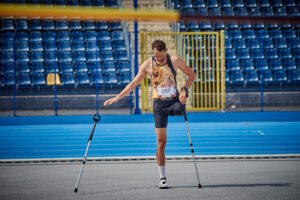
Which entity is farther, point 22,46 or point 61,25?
point 61,25

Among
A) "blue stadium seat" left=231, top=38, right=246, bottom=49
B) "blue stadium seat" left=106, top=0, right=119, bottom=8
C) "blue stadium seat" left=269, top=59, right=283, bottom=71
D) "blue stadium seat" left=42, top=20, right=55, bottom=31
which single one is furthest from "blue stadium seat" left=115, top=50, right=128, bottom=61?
"blue stadium seat" left=269, top=59, right=283, bottom=71

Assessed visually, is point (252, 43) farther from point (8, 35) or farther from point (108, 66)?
point (8, 35)

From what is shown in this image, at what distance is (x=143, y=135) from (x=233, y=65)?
287 inches

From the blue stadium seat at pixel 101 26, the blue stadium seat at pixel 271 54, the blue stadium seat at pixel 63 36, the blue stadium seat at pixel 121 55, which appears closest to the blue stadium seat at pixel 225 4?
the blue stadium seat at pixel 271 54

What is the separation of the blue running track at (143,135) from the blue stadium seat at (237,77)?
113 inches

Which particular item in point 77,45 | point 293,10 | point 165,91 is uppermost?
point 293,10

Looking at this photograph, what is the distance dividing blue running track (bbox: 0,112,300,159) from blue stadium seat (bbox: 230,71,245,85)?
2879 millimetres

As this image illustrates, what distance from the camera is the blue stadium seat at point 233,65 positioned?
15.6 m

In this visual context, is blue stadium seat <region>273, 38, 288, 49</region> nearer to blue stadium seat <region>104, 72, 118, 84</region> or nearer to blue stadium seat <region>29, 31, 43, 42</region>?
blue stadium seat <region>104, 72, 118, 84</region>

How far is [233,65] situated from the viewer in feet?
51.5

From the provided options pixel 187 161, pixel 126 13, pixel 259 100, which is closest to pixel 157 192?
pixel 187 161

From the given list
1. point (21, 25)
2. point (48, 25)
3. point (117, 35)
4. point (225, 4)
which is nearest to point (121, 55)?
point (117, 35)

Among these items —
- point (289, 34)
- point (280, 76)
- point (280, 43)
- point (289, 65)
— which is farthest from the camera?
point (289, 34)

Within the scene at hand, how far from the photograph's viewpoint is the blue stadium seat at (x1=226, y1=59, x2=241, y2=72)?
1557cm
